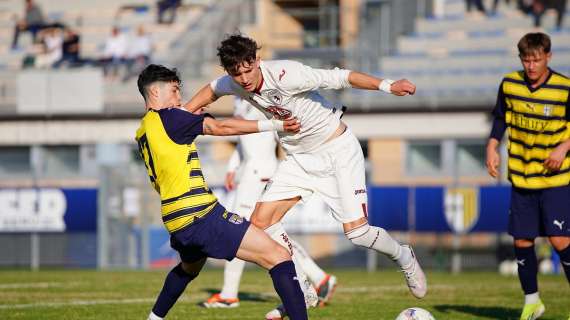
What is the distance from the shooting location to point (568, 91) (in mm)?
9203

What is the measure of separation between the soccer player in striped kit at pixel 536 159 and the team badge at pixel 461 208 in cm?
1052

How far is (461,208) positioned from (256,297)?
8.44m

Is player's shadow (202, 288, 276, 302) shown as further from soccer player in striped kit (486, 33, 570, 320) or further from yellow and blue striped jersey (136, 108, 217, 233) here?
yellow and blue striped jersey (136, 108, 217, 233)

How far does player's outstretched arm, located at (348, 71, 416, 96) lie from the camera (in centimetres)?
827

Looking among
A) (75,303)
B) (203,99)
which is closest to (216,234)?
(203,99)

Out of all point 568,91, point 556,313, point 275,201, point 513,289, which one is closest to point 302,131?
point 275,201

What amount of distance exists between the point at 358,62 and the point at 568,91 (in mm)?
15533

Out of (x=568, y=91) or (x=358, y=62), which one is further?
(x=358, y=62)

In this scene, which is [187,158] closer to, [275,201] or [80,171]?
[275,201]

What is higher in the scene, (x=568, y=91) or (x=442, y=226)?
(x=568, y=91)

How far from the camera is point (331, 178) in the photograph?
30.8ft

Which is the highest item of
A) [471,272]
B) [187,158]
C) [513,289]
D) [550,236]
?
[187,158]

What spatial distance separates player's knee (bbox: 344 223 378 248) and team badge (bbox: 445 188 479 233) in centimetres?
1091

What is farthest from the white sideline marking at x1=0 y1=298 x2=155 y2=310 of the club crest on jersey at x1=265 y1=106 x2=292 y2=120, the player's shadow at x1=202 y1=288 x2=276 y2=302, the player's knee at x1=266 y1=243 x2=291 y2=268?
the player's knee at x1=266 y1=243 x2=291 y2=268
